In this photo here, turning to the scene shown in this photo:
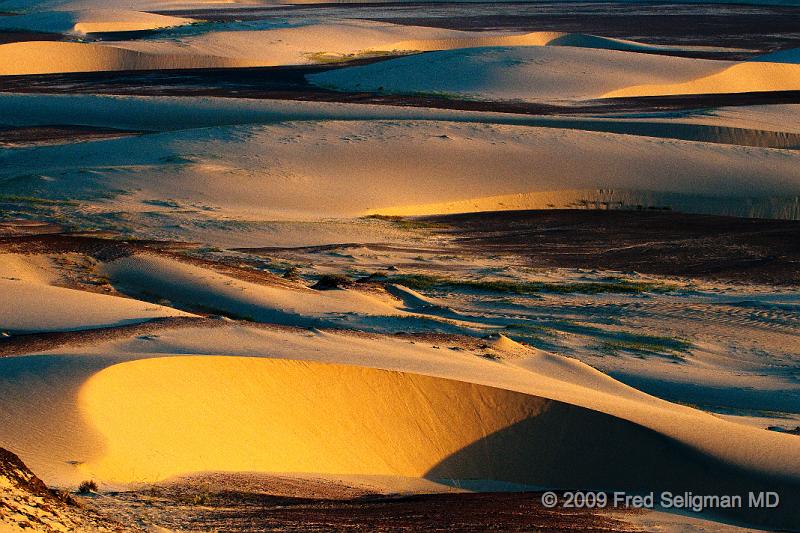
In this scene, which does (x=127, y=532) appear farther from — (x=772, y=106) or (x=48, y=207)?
(x=772, y=106)

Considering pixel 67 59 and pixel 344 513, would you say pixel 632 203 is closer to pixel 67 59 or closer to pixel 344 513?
pixel 344 513

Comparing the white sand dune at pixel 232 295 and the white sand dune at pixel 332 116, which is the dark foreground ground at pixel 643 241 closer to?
the white sand dune at pixel 232 295

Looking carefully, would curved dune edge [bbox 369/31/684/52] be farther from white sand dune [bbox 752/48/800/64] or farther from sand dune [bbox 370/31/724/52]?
white sand dune [bbox 752/48/800/64]

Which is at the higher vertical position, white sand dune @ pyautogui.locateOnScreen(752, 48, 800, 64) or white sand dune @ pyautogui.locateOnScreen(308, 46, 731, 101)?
white sand dune @ pyautogui.locateOnScreen(752, 48, 800, 64)

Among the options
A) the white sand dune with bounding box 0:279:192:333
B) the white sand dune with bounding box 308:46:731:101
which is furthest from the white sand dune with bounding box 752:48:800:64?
the white sand dune with bounding box 0:279:192:333

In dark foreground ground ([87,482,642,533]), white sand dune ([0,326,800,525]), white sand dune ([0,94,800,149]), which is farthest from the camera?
white sand dune ([0,94,800,149])

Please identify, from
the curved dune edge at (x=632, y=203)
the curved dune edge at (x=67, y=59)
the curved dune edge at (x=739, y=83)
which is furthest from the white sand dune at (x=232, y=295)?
the curved dune edge at (x=67, y=59)

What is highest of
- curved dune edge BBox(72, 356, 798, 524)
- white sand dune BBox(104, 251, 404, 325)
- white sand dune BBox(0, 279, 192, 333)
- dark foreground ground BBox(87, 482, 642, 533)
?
white sand dune BBox(104, 251, 404, 325)
